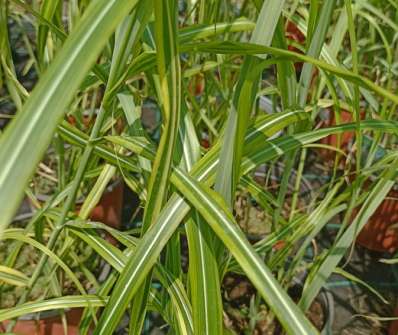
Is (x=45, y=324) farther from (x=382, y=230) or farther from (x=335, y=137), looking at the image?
(x=335, y=137)

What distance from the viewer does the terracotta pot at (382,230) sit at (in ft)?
4.21

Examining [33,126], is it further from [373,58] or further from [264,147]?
[373,58]

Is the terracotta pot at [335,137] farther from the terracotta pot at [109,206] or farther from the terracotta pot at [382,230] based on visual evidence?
the terracotta pot at [109,206]

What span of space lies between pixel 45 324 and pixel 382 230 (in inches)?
31.1

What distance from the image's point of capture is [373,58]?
141cm

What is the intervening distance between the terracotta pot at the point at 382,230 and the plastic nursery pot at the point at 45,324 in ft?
2.36

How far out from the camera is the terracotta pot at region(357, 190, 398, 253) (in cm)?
128

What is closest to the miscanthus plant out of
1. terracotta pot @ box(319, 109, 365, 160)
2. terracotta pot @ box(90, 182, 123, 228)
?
terracotta pot @ box(90, 182, 123, 228)

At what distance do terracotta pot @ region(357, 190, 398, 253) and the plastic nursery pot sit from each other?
2.36ft

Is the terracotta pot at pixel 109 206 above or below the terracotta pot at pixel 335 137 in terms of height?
below

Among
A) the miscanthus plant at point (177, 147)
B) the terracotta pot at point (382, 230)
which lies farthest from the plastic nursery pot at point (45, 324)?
the terracotta pot at point (382, 230)

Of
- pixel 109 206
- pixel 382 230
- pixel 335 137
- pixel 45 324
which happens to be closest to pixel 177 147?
pixel 45 324

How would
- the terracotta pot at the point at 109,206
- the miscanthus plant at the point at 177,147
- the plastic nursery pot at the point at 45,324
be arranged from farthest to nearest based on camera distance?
1. the terracotta pot at the point at 109,206
2. the plastic nursery pot at the point at 45,324
3. the miscanthus plant at the point at 177,147

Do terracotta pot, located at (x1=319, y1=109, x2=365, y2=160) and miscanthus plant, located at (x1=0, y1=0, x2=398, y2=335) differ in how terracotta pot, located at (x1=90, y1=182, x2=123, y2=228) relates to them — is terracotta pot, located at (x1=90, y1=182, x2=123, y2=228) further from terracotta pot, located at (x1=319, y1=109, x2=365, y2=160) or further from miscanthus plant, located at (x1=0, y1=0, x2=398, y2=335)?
terracotta pot, located at (x1=319, y1=109, x2=365, y2=160)
